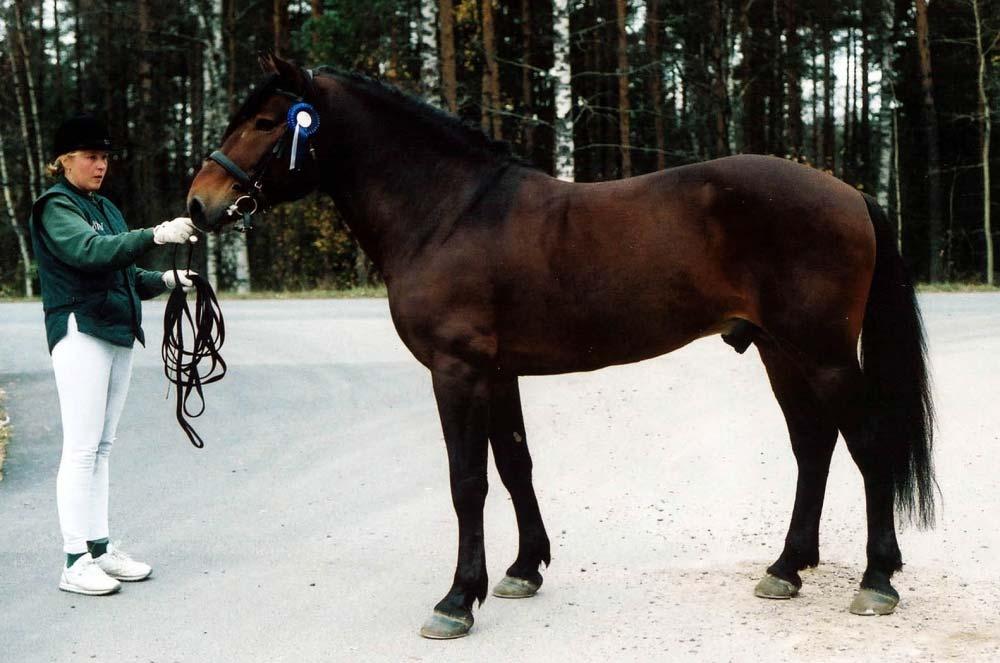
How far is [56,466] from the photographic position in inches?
259

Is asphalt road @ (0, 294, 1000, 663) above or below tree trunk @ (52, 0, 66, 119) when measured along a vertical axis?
below

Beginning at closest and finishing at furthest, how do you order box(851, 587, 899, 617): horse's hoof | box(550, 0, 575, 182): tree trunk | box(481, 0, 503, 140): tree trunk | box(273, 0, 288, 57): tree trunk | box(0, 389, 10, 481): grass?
1. box(851, 587, 899, 617): horse's hoof
2. box(0, 389, 10, 481): grass
3. box(550, 0, 575, 182): tree trunk
4. box(481, 0, 503, 140): tree trunk
5. box(273, 0, 288, 57): tree trunk

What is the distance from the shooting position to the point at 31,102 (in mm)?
26422

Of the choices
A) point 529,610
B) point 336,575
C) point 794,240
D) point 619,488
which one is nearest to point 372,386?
point 619,488

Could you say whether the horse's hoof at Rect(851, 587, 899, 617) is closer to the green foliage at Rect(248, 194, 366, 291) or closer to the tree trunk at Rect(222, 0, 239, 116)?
the green foliage at Rect(248, 194, 366, 291)

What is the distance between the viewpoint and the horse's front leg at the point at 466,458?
12.7ft

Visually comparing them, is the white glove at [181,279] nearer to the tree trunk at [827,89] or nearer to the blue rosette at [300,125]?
the blue rosette at [300,125]

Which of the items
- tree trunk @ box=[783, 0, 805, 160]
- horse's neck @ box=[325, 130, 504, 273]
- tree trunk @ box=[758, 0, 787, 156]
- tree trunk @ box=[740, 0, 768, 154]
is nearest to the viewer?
horse's neck @ box=[325, 130, 504, 273]

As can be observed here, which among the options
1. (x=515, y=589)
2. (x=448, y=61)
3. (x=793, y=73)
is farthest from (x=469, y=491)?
(x=793, y=73)

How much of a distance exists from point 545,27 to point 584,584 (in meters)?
21.3

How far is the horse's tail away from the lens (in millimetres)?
4074

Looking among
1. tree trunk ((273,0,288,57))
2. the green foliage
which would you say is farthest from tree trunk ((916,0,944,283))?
tree trunk ((273,0,288,57))

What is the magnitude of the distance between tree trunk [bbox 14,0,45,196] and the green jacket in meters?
22.3

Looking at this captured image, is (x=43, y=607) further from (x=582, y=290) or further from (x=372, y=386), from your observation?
(x=372, y=386)
